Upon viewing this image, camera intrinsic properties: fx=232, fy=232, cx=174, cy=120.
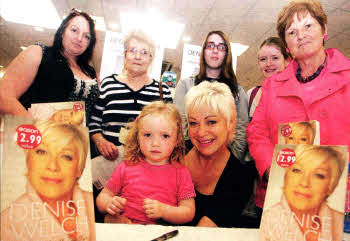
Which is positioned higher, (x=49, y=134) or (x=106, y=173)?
(x=49, y=134)

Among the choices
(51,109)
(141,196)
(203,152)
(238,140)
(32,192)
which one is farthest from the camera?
(238,140)

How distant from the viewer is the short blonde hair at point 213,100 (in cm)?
117

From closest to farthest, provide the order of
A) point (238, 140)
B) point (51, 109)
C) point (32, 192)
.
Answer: point (32, 192), point (51, 109), point (238, 140)

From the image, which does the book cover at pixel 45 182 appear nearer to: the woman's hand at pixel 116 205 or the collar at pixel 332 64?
the woman's hand at pixel 116 205

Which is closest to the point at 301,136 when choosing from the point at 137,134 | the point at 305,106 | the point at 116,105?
the point at 305,106

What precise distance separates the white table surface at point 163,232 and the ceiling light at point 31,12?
10.3 feet

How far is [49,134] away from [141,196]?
0.55 meters

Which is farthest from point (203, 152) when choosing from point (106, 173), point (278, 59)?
point (278, 59)

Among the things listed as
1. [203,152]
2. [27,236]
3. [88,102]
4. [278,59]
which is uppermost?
[278,59]

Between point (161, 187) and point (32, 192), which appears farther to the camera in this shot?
point (161, 187)

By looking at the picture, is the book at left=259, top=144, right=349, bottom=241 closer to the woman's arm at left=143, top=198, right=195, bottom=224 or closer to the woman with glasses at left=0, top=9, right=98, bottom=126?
the woman's arm at left=143, top=198, right=195, bottom=224

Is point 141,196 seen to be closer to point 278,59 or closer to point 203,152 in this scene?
point 203,152

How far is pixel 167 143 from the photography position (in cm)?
104

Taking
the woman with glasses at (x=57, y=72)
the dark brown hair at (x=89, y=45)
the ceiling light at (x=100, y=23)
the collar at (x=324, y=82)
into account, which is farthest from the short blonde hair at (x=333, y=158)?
the ceiling light at (x=100, y=23)
